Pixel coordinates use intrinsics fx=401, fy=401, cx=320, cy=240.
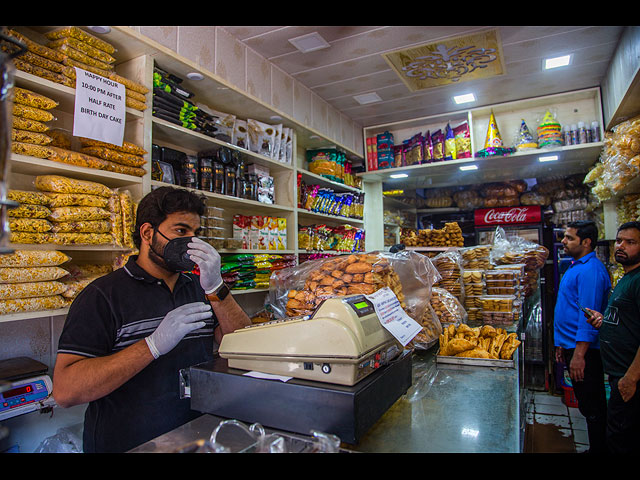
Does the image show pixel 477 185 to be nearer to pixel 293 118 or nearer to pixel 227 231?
pixel 293 118

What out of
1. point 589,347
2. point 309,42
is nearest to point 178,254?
point 309,42

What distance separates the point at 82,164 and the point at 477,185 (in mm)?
5638

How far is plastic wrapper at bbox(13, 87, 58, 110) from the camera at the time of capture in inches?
66.4

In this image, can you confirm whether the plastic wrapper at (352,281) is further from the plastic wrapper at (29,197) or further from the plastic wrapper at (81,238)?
the plastic wrapper at (29,197)

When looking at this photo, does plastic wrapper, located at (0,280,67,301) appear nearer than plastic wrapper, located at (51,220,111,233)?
Yes

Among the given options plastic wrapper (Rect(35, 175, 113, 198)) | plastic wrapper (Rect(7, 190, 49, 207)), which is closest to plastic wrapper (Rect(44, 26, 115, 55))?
plastic wrapper (Rect(35, 175, 113, 198))

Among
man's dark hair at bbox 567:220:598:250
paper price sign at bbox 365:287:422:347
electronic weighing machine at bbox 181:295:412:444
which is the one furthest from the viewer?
man's dark hair at bbox 567:220:598:250

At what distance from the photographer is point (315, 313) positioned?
3.77ft

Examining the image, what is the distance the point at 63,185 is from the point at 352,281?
138 centimetres

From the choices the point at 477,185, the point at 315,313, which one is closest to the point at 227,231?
the point at 315,313

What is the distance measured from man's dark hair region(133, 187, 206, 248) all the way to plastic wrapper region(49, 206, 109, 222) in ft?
1.05

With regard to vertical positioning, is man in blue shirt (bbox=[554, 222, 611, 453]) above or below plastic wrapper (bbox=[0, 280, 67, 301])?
below

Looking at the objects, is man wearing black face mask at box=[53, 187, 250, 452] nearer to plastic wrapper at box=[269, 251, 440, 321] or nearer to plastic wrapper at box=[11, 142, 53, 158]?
plastic wrapper at box=[269, 251, 440, 321]

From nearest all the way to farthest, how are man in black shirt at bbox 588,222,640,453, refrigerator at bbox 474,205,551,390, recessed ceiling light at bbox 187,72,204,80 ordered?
man in black shirt at bbox 588,222,640,453
recessed ceiling light at bbox 187,72,204,80
refrigerator at bbox 474,205,551,390
